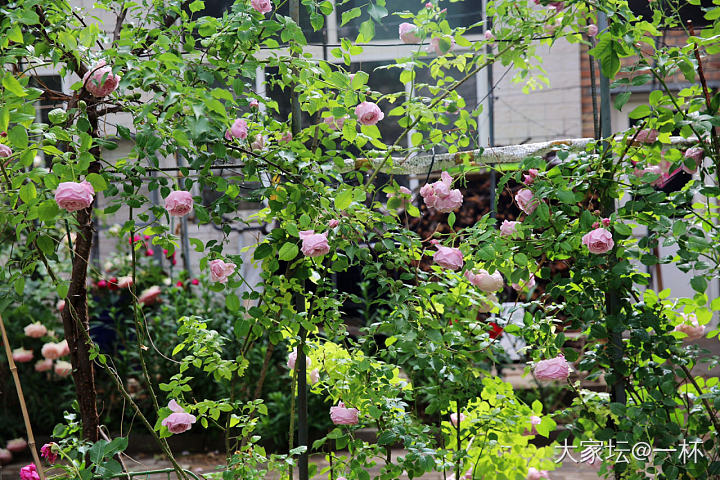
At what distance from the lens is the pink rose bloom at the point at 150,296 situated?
389cm

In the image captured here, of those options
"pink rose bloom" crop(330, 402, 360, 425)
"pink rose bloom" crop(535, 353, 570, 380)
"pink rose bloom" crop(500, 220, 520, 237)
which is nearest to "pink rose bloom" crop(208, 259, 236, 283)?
"pink rose bloom" crop(330, 402, 360, 425)

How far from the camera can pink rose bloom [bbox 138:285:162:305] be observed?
389 cm

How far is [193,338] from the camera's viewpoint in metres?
1.61

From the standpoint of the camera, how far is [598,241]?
1.41 meters

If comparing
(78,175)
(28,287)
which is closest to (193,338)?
(78,175)

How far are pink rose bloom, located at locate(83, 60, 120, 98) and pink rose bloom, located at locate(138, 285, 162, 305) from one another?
2.74 meters

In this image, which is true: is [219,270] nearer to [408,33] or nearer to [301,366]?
[301,366]

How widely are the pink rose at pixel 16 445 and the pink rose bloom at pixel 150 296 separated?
925mm

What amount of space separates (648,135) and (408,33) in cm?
59

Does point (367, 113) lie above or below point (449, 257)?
above

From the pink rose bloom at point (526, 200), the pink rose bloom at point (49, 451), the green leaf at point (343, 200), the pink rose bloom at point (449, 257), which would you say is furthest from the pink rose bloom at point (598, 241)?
the pink rose bloom at point (49, 451)

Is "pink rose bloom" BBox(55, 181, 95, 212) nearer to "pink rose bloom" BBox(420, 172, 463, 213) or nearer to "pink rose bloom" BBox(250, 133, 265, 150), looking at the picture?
"pink rose bloom" BBox(250, 133, 265, 150)

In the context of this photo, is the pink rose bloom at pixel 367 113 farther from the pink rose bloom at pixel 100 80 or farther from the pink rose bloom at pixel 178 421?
the pink rose bloom at pixel 178 421

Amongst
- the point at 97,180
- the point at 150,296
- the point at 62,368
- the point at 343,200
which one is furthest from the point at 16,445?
the point at 343,200
